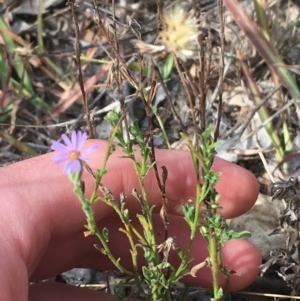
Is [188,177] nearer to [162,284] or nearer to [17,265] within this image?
[162,284]

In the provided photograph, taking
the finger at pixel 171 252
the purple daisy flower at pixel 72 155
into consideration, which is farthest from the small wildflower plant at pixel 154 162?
the finger at pixel 171 252

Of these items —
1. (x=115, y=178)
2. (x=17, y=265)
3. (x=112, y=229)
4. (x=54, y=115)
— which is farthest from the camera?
(x=54, y=115)

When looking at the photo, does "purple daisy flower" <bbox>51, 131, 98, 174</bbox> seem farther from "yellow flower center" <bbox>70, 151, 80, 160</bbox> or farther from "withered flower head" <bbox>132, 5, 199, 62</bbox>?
"withered flower head" <bbox>132, 5, 199, 62</bbox>

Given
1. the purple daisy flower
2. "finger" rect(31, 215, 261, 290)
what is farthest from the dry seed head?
"finger" rect(31, 215, 261, 290)

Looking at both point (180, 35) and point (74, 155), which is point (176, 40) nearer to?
point (180, 35)

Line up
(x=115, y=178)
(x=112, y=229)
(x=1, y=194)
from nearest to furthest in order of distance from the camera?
(x=1, y=194)
(x=115, y=178)
(x=112, y=229)

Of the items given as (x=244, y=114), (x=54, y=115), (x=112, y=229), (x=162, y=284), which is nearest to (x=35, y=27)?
(x=54, y=115)

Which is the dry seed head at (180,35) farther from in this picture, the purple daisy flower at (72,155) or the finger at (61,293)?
the finger at (61,293)

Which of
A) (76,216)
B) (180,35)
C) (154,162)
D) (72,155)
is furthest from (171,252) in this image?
(180,35)
